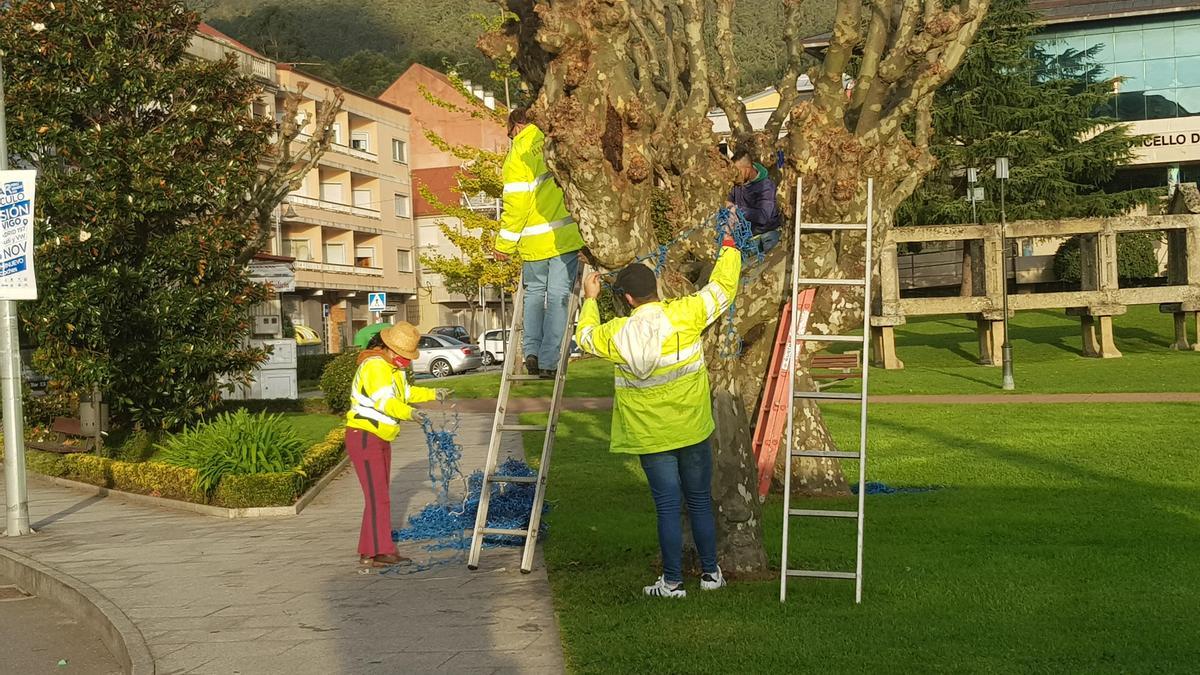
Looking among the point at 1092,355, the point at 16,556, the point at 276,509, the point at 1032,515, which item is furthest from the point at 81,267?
the point at 1092,355

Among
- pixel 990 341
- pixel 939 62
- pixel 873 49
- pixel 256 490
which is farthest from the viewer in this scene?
pixel 990 341

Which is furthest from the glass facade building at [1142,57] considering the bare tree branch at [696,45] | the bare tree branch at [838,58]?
the bare tree branch at [838,58]

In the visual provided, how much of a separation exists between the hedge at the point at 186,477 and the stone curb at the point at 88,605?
2.75 meters

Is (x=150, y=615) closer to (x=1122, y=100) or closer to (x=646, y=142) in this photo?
(x=646, y=142)

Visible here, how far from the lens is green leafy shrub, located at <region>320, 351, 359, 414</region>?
2588 cm

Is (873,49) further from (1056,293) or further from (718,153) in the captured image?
(1056,293)

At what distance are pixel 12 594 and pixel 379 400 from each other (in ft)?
12.1

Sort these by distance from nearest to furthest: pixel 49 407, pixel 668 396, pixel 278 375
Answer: pixel 668 396 < pixel 49 407 < pixel 278 375

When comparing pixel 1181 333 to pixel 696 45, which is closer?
pixel 696 45

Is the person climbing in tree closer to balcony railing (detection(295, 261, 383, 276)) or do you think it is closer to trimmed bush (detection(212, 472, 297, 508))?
trimmed bush (detection(212, 472, 297, 508))

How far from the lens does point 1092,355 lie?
33438mm

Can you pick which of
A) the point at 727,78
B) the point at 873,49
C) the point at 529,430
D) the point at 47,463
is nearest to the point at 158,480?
the point at 47,463

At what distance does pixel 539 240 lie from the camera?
31.4 feet

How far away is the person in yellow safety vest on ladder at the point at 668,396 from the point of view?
26.3ft
